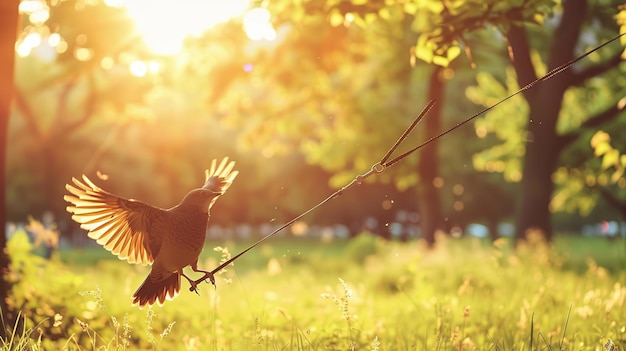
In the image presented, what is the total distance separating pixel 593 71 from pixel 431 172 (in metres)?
5.08

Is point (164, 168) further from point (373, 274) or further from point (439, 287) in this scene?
point (439, 287)

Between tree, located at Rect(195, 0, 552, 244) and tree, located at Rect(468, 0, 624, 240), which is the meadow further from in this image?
tree, located at Rect(195, 0, 552, 244)

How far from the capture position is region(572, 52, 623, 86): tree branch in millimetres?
15812

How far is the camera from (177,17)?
48.5 ft

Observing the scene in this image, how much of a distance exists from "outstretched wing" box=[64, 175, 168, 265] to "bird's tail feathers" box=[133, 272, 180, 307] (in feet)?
0.53

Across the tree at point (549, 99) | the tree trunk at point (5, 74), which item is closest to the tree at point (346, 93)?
the tree at point (549, 99)

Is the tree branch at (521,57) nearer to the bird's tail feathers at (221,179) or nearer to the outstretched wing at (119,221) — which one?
A: the bird's tail feathers at (221,179)

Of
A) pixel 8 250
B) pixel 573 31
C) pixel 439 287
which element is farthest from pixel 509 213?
pixel 8 250

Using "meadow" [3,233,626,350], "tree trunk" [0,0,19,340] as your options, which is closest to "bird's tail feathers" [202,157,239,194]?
"meadow" [3,233,626,350]

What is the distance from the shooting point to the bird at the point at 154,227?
12.2 ft

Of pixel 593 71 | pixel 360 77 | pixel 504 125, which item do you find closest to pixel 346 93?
pixel 360 77

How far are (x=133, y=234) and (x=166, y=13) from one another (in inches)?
400

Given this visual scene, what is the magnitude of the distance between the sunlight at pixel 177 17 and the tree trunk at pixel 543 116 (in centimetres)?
584

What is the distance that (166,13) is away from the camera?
13500 millimetres
